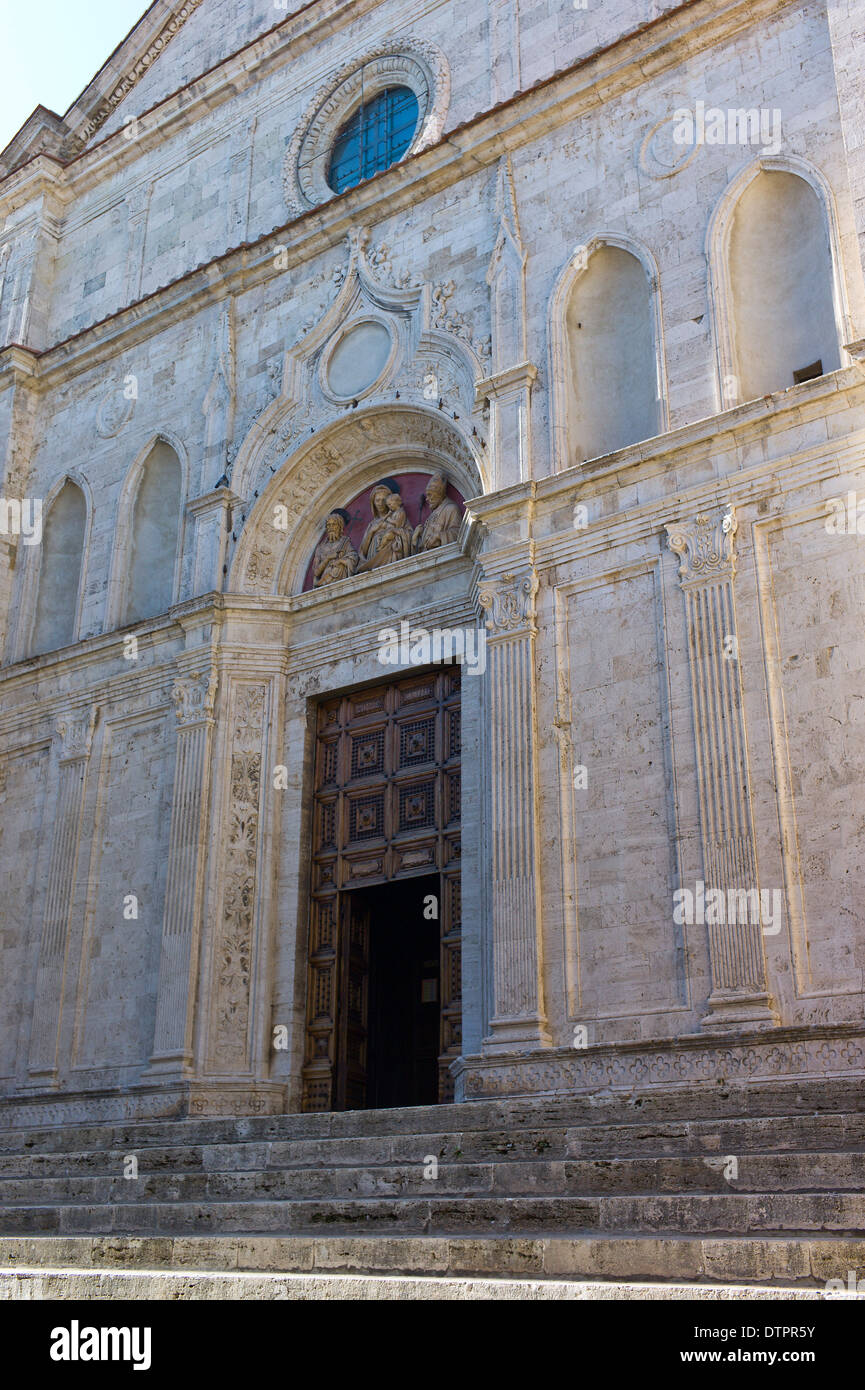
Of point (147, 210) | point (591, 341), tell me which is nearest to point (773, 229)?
point (591, 341)

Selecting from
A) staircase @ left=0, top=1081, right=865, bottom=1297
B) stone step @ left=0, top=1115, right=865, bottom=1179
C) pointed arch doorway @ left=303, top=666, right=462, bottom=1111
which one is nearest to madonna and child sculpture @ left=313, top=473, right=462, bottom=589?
pointed arch doorway @ left=303, top=666, right=462, bottom=1111

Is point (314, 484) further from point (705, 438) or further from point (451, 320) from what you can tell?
point (705, 438)

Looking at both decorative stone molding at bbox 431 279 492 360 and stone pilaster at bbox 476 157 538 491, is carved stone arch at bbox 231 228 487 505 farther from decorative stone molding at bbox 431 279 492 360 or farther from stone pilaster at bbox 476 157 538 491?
stone pilaster at bbox 476 157 538 491

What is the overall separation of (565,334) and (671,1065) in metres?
7.62

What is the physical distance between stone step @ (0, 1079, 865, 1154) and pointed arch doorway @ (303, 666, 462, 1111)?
2.13 m

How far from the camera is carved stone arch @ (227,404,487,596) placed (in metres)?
16.6

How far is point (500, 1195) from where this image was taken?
884cm

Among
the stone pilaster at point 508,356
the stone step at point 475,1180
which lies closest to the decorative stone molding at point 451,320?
the stone pilaster at point 508,356

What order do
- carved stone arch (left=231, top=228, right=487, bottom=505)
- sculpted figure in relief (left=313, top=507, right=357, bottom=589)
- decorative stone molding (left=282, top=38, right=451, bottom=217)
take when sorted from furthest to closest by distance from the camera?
1. decorative stone molding (left=282, top=38, right=451, bottom=217)
2. sculpted figure in relief (left=313, top=507, right=357, bottom=589)
3. carved stone arch (left=231, top=228, right=487, bottom=505)

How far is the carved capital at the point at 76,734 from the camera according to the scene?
57.5ft

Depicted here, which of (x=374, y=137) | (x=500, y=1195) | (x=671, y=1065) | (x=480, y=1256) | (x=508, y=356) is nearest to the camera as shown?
(x=480, y=1256)

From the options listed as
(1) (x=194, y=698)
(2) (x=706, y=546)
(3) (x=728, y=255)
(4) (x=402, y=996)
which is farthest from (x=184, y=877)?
(3) (x=728, y=255)

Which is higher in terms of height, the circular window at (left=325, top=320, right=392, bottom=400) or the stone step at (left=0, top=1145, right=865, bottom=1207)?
the circular window at (left=325, top=320, right=392, bottom=400)
